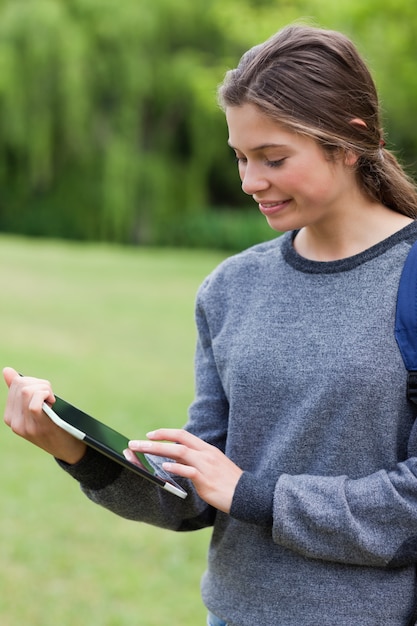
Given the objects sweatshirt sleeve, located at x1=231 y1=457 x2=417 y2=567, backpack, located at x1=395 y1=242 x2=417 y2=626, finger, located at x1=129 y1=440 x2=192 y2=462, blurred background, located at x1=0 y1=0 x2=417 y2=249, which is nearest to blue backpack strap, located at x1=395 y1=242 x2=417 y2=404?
backpack, located at x1=395 y1=242 x2=417 y2=626

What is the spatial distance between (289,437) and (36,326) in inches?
338

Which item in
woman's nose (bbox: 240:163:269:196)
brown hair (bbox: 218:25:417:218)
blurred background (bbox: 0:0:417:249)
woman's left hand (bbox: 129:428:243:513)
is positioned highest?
brown hair (bbox: 218:25:417:218)

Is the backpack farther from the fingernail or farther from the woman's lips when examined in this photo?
the fingernail

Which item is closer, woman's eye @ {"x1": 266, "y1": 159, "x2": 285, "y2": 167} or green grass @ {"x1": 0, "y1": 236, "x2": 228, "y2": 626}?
woman's eye @ {"x1": 266, "y1": 159, "x2": 285, "y2": 167}

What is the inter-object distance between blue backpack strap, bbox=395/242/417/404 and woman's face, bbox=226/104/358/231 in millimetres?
178

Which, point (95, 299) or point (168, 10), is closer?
point (95, 299)

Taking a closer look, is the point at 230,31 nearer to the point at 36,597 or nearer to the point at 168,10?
the point at 168,10

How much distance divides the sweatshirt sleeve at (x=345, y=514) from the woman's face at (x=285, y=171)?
44 centimetres

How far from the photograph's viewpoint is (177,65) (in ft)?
67.2

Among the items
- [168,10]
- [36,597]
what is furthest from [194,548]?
[168,10]

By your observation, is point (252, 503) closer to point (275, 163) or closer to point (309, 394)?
point (309, 394)

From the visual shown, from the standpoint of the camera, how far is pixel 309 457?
1.60 metres

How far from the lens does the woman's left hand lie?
1.53m

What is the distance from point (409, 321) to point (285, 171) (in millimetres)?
317
